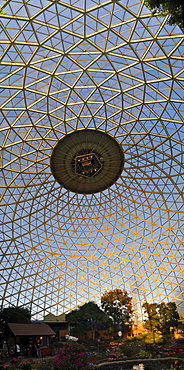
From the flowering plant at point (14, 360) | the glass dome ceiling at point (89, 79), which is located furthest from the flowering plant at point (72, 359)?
the glass dome ceiling at point (89, 79)

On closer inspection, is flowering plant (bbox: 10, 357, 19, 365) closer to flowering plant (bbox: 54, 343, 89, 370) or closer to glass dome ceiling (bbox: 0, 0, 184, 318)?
flowering plant (bbox: 54, 343, 89, 370)

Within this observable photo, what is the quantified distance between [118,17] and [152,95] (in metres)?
12.7

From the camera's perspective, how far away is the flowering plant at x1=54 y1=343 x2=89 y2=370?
2009 cm

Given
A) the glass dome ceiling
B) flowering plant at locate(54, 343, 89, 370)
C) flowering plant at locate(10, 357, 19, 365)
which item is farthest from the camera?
flowering plant at locate(10, 357, 19, 365)

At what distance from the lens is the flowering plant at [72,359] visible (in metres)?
20.1

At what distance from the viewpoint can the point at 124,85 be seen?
35.7m

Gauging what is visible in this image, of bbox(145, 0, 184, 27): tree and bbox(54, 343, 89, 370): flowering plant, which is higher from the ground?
bbox(145, 0, 184, 27): tree

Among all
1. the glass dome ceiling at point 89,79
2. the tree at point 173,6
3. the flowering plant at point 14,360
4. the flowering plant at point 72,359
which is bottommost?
the flowering plant at point 14,360

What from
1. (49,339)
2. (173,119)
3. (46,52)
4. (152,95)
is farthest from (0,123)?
(49,339)

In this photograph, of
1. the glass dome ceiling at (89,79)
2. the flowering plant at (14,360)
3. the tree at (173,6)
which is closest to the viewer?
the tree at (173,6)

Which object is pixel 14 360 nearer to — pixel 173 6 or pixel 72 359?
pixel 72 359

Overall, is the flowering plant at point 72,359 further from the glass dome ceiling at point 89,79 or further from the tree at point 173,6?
the glass dome ceiling at point 89,79

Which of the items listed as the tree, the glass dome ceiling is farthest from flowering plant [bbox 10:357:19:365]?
the tree

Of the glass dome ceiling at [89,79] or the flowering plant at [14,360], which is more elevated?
the glass dome ceiling at [89,79]
